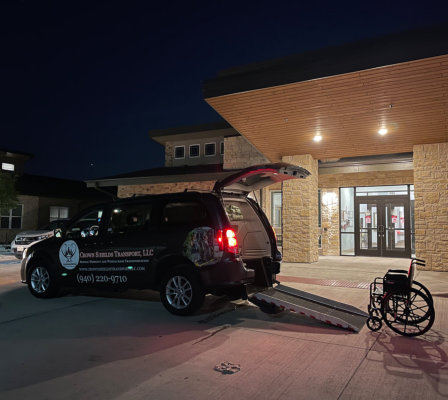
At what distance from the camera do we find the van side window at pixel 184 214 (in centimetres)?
596

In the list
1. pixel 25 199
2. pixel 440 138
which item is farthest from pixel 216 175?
pixel 25 199

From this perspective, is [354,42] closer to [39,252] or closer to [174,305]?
[174,305]

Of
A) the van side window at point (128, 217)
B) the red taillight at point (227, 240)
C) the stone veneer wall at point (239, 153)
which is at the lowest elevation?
the red taillight at point (227, 240)

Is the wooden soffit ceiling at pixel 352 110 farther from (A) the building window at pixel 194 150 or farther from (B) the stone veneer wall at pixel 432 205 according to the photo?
(A) the building window at pixel 194 150

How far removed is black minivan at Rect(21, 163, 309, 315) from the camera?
567 cm

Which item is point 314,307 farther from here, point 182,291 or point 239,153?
point 239,153

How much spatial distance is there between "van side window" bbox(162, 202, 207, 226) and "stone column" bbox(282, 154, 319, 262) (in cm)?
771

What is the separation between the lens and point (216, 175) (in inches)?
669

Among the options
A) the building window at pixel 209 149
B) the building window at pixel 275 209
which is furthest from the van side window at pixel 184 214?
the building window at pixel 209 149

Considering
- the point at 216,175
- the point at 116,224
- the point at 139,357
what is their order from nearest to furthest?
→ the point at 139,357 < the point at 116,224 < the point at 216,175

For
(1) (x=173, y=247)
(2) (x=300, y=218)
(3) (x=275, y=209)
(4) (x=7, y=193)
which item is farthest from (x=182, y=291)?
(4) (x=7, y=193)

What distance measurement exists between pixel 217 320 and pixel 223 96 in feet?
17.5

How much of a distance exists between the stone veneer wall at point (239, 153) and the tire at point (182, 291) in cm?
1217

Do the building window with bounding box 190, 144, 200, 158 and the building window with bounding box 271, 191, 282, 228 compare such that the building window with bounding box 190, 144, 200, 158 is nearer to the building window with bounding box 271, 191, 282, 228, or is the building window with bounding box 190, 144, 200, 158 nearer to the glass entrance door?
the building window with bounding box 271, 191, 282, 228
